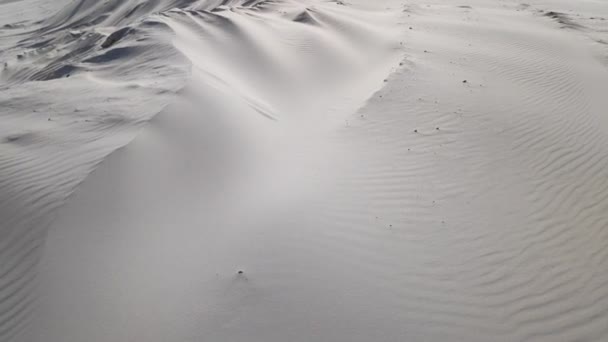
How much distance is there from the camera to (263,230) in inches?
146

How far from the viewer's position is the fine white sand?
3.04 meters

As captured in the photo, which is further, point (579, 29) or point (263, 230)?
point (579, 29)

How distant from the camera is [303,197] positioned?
413 centimetres

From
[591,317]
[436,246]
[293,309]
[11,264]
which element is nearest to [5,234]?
[11,264]

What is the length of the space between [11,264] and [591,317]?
4.58 metres

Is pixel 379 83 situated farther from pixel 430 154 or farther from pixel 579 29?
pixel 579 29

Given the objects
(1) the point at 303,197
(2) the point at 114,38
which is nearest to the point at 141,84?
(1) the point at 303,197

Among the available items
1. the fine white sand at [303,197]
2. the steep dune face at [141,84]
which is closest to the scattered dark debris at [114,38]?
the steep dune face at [141,84]

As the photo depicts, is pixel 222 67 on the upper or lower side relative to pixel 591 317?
upper

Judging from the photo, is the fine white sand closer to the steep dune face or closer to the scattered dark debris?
the steep dune face

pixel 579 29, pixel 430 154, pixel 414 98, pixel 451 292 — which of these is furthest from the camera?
pixel 579 29

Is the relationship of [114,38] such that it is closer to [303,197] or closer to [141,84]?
[141,84]

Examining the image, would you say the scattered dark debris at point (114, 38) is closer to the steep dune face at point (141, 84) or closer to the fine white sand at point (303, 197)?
the steep dune face at point (141, 84)

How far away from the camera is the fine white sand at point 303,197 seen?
304cm
